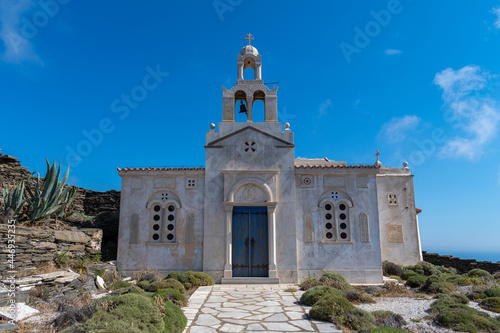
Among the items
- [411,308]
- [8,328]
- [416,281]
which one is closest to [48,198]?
[8,328]

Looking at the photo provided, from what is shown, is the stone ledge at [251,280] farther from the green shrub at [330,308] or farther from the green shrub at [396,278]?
the green shrub at [330,308]

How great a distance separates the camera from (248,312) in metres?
8.16

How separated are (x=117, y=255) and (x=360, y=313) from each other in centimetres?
1016

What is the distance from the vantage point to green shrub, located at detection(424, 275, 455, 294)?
10.8 meters

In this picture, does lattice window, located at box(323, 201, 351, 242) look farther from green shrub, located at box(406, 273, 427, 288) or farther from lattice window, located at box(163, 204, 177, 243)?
lattice window, located at box(163, 204, 177, 243)

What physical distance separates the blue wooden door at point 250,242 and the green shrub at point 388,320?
6.64 m

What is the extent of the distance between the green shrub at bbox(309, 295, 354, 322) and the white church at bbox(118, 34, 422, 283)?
18.7 feet

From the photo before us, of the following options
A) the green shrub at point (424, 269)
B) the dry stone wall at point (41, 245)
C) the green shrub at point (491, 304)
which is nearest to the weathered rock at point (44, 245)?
the dry stone wall at point (41, 245)

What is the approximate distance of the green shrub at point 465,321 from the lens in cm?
687

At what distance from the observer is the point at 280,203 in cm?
1410

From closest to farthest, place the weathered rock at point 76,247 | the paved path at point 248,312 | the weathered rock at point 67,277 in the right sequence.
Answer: the paved path at point 248,312 < the weathered rock at point 67,277 < the weathered rock at point 76,247

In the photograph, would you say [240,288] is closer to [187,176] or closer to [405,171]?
[187,176]

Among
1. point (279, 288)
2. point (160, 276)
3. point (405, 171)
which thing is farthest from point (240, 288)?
point (405, 171)

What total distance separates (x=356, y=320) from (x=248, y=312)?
8.16 feet
